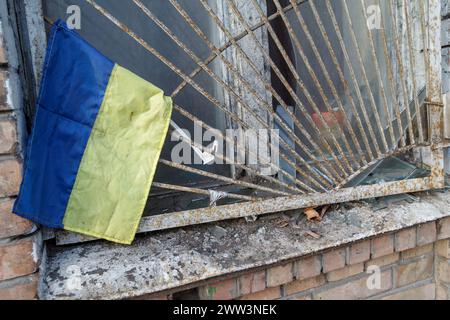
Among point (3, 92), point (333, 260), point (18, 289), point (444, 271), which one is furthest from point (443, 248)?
point (3, 92)

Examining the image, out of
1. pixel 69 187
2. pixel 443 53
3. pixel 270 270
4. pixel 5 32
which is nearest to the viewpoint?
pixel 5 32

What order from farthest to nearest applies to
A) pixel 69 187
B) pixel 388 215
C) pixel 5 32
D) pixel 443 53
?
pixel 443 53 < pixel 388 215 < pixel 69 187 < pixel 5 32

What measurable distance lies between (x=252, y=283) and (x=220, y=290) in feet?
0.37

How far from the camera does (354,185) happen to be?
150cm

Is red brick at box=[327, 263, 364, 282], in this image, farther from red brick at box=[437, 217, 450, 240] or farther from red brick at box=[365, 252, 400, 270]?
red brick at box=[437, 217, 450, 240]

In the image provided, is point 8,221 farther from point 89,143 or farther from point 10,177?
point 89,143

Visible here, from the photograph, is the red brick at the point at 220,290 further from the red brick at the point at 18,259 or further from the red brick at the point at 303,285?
the red brick at the point at 18,259

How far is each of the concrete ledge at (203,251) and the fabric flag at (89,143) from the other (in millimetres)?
98

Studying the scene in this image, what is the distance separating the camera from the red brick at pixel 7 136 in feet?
3.30

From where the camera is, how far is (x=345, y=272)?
57.3 inches

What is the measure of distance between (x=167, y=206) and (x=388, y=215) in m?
0.83

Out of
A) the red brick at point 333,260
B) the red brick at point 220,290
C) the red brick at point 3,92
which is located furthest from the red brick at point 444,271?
the red brick at point 3,92

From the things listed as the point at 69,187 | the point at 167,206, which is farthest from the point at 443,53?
the point at 69,187
